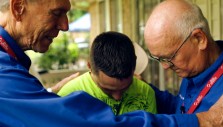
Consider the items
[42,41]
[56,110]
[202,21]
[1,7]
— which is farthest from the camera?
[202,21]

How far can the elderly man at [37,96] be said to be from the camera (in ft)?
4.29

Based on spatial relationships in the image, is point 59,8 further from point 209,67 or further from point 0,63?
point 209,67

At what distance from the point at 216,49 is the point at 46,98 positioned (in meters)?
1.13

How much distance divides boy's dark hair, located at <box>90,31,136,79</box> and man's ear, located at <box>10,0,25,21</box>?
31.2 inches

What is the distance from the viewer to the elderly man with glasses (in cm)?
185

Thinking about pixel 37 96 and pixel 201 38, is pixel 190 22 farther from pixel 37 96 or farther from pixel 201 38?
pixel 37 96

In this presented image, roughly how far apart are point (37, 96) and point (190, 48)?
96 centimetres

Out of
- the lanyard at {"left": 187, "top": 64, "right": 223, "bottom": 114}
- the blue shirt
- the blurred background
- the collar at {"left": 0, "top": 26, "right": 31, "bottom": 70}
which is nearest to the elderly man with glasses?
the lanyard at {"left": 187, "top": 64, "right": 223, "bottom": 114}

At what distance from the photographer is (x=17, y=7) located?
1520 millimetres

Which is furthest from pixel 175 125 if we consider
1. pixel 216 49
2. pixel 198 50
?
pixel 216 49

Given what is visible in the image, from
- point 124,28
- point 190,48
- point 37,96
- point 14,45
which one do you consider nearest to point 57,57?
point 124,28

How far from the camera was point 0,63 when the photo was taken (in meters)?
1.40

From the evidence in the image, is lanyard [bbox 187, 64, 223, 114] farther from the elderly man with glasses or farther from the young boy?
the young boy

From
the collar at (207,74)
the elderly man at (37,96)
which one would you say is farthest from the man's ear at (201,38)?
the elderly man at (37,96)
